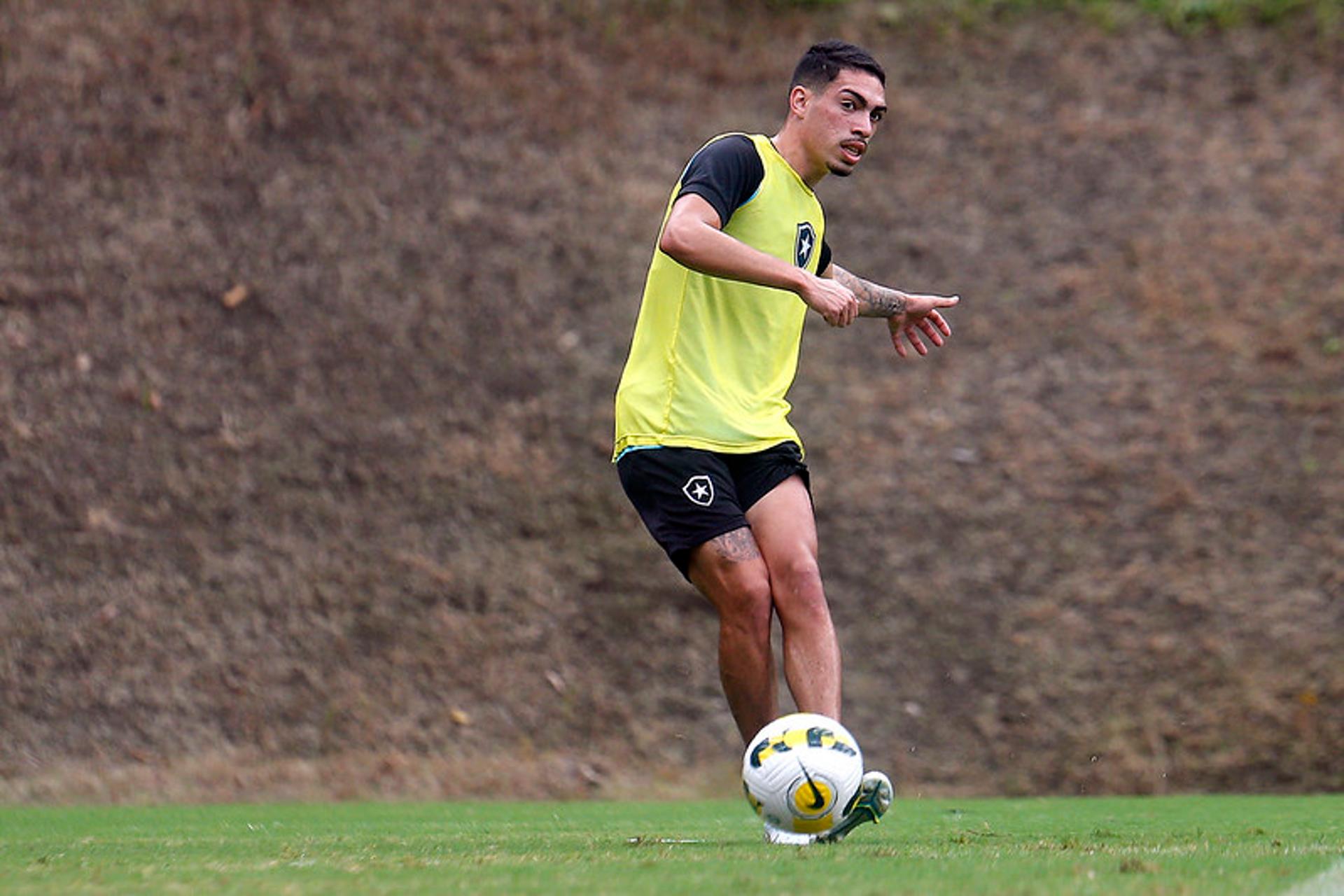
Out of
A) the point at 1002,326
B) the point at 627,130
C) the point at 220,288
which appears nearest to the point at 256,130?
the point at 220,288

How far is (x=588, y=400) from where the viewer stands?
11.3 metres

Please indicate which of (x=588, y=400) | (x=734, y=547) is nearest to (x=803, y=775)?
(x=734, y=547)

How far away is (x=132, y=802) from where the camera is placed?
8.90 meters

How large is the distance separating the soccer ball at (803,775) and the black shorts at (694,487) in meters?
0.69

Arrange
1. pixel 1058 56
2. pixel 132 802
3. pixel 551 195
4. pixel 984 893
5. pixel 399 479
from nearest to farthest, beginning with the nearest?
1. pixel 984 893
2. pixel 132 802
3. pixel 399 479
4. pixel 551 195
5. pixel 1058 56

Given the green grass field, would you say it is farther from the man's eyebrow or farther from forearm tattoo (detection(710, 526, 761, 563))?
the man's eyebrow

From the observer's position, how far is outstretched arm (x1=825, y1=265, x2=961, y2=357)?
5.73 metres

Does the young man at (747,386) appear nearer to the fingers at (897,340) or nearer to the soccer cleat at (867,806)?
the soccer cleat at (867,806)

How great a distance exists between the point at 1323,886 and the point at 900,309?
2682 millimetres

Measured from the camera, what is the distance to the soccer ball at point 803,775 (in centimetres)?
450

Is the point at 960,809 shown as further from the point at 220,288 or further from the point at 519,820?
the point at 220,288

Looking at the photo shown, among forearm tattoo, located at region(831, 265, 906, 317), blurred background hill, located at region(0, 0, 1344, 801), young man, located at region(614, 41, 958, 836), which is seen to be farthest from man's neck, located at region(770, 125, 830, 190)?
blurred background hill, located at region(0, 0, 1344, 801)

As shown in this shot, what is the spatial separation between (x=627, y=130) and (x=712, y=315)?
794 cm

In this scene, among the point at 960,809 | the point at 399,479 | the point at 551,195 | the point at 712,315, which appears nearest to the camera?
the point at 712,315
